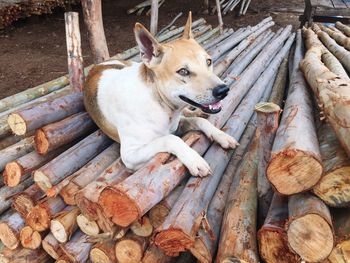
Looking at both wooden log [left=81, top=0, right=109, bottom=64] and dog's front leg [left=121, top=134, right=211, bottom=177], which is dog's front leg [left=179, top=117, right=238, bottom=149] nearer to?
dog's front leg [left=121, top=134, right=211, bottom=177]

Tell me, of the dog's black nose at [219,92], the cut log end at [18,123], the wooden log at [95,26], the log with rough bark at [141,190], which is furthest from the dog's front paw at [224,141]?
the wooden log at [95,26]

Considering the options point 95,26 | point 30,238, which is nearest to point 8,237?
point 30,238

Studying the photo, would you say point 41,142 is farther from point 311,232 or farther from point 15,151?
point 311,232

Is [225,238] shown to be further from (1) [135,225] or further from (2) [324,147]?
(2) [324,147]

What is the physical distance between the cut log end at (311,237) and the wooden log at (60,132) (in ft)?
7.86

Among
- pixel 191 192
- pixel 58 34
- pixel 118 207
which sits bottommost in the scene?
A: pixel 58 34

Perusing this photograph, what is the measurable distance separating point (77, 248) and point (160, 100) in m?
1.39

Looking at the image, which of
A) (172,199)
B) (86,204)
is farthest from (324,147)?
(86,204)

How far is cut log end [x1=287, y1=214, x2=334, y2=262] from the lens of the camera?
2.02 meters

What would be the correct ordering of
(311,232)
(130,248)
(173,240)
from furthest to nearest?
(130,248)
(173,240)
(311,232)

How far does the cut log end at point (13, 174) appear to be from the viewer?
11.5 feet

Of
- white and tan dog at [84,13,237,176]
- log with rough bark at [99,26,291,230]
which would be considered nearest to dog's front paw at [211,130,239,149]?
white and tan dog at [84,13,237,176]

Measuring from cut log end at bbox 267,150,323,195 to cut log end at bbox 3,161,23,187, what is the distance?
7.63 ft

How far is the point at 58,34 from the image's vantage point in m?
11.5
